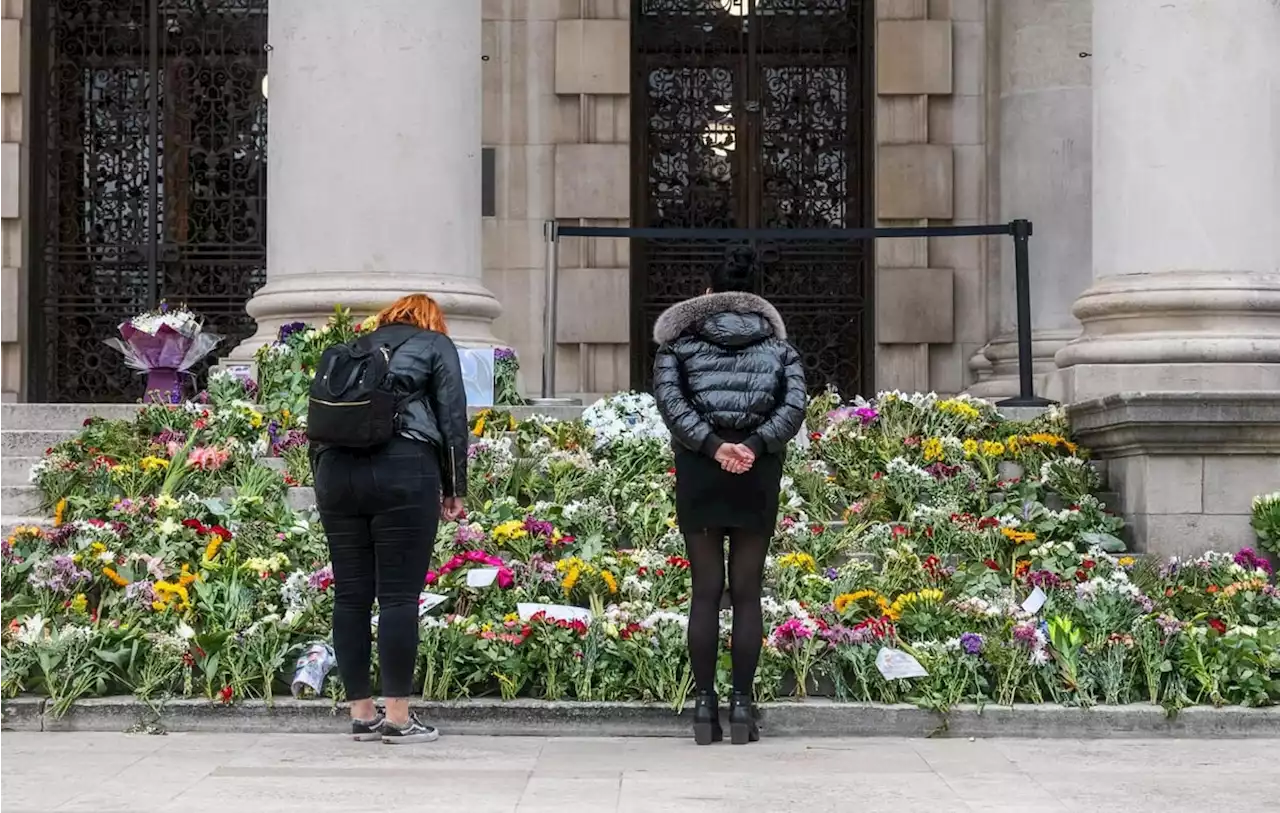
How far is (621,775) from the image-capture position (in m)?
7.52

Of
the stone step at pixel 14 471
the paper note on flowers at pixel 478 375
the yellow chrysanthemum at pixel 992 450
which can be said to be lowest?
the stone step at pixel 14 471

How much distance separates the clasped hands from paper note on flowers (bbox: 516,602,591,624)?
1.18 m

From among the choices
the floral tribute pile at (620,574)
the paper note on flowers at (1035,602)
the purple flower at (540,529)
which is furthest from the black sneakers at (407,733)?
the paper note on flowers at (1035,602)

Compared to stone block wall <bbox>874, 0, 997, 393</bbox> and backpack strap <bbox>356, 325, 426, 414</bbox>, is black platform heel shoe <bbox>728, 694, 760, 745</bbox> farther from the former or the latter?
stone block wall <bbox>874, 0, 997, 393</bbox>

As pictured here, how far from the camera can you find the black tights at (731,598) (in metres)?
8.41

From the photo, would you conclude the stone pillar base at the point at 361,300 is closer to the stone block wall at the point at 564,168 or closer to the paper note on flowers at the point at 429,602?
the paper note on flowers at the point at 429,602

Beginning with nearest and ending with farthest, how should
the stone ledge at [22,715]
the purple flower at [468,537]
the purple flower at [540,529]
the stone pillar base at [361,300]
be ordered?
1. the stone ledge at [22,715]
2. the purple flower at [468,537]
3. the purple flower at [540,529]
4. the stone pillar base at [361,300]

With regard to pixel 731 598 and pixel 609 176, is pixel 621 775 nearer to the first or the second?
pixel 731 598

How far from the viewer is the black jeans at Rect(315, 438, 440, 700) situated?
8.22m

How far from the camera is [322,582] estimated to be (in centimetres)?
947

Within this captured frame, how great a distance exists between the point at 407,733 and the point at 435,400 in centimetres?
127

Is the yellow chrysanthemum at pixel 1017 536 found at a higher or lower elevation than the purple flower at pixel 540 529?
lower

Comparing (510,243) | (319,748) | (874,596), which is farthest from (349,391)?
(510,243)

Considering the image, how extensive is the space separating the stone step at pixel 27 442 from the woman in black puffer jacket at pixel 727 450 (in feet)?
16.4
